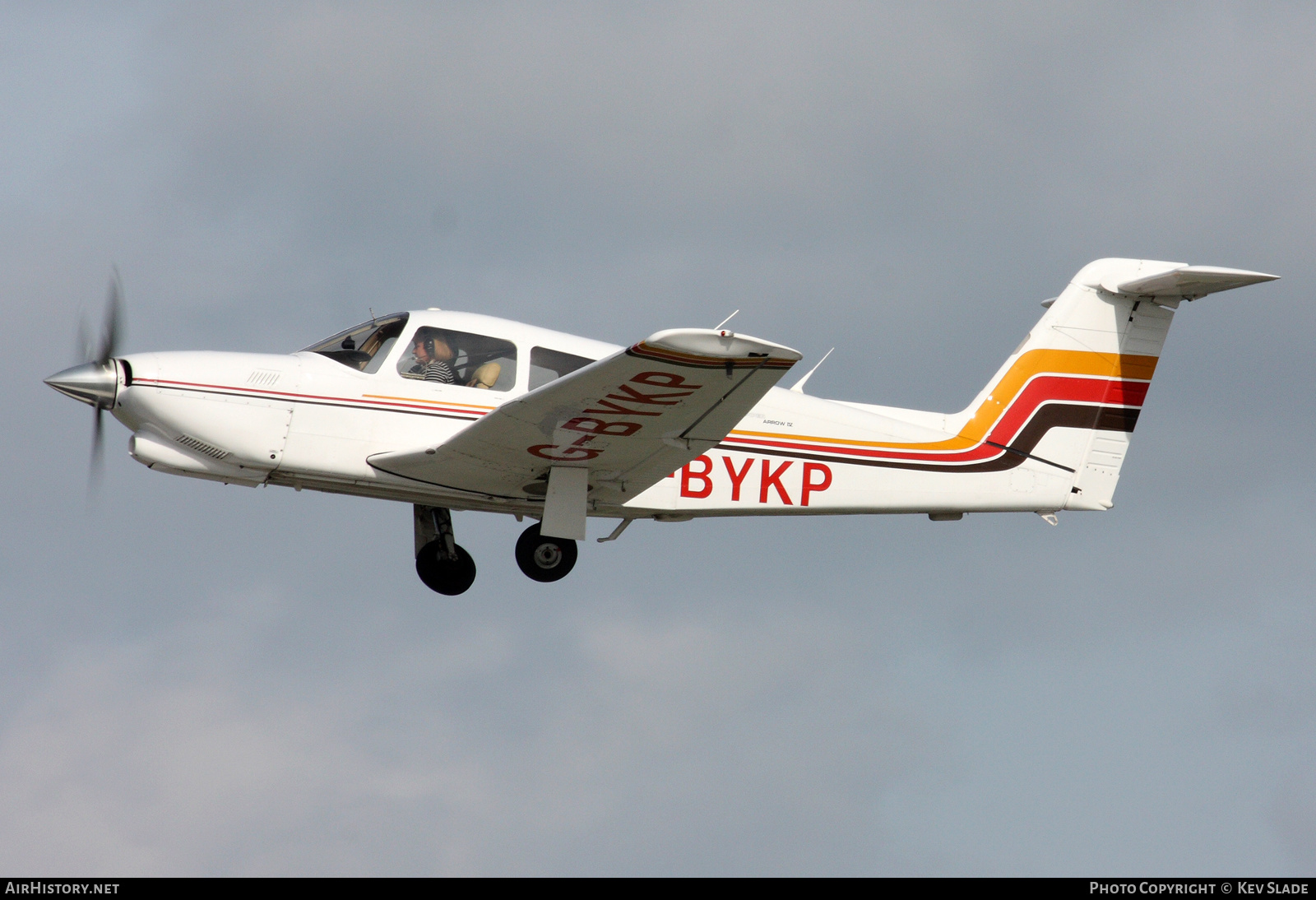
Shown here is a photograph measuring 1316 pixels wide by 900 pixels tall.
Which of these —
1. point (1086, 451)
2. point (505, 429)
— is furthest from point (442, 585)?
point (1086, 451)

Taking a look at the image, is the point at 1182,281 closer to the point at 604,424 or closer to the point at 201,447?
the point at 604,424

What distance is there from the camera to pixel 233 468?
41.4ft

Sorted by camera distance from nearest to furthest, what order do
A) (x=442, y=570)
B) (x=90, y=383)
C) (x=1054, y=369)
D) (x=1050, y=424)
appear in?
(x=90, y=383), (x=442, y=570), (x=1050, y=424), (x=1054, y=369)

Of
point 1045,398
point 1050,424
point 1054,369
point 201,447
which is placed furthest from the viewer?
point 1054,369

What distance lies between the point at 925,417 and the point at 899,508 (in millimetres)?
1036

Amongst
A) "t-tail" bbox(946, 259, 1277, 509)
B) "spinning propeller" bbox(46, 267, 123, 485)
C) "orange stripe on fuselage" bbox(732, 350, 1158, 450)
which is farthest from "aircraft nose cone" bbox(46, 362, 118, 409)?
"orange stripe on fuselage" bbox(732, 350, 1158, 450)

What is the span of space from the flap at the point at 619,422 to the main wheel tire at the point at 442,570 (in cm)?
134

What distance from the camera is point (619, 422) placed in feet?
38.2

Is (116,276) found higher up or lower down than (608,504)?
higher up

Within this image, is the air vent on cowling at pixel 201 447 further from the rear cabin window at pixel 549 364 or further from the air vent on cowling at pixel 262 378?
the rear cabin window at pixel 549 364

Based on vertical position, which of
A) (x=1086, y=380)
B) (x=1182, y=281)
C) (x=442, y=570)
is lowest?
(x=442, y=570)

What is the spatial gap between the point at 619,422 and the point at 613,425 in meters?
0.10

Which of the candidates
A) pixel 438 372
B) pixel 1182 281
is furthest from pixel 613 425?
pixel 1182 281

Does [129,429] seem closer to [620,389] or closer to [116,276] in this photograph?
[116,276]
